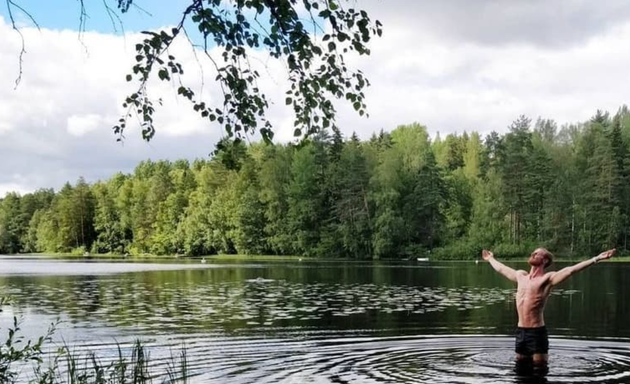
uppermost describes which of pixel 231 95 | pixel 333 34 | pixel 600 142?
pixel 600 142

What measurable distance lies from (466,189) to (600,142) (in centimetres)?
2103

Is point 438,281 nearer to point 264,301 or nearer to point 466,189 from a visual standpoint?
point 264,301

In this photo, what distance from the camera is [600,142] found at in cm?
9288

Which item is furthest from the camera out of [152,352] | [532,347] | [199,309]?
[199,309]

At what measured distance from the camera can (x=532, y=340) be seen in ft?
44.3

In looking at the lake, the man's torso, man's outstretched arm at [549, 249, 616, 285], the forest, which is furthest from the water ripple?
the forest

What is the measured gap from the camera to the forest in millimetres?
92750

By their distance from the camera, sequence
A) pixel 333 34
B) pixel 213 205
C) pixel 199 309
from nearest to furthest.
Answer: pixel 333 34 < pixel 199 309 < pixel 213 205

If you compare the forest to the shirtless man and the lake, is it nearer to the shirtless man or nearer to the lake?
the lake

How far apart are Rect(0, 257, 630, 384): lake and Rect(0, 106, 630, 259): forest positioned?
54.8m

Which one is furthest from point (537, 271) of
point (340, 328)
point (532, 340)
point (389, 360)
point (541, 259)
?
point (340, 328)

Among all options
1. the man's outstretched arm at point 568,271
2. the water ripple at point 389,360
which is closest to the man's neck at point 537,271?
the man's outstretched arm at point 568,271

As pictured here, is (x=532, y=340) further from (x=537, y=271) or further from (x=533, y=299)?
(x=537, y=271)

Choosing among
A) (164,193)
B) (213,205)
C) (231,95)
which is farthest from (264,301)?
(164,193)
